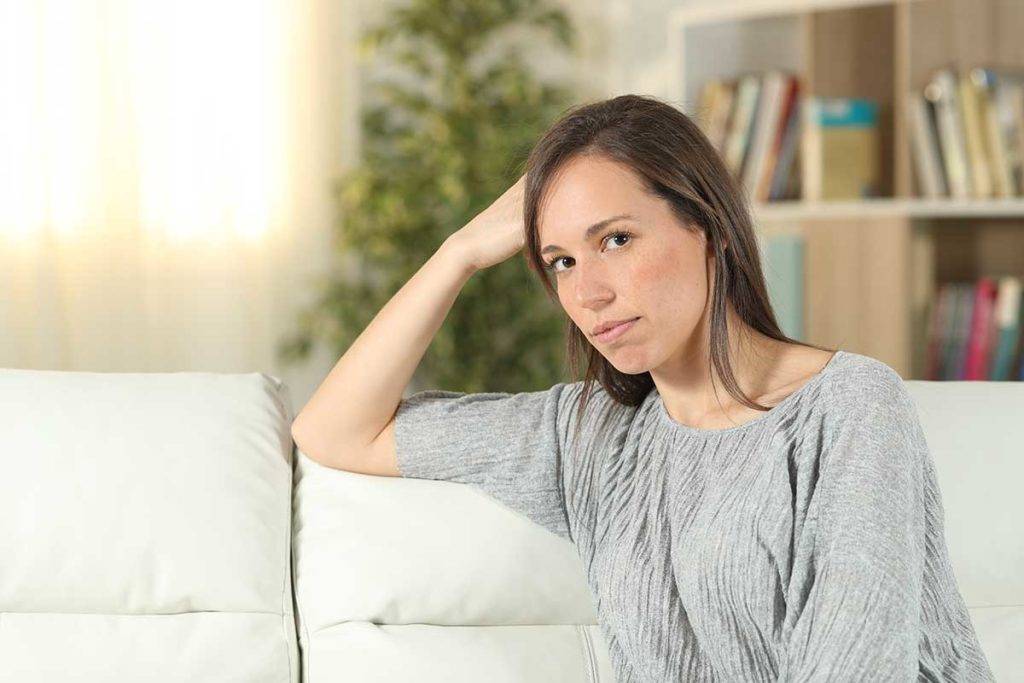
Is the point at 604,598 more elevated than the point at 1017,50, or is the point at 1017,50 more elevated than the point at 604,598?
the point at 1017,50

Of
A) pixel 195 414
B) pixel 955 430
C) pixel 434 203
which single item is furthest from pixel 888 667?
pixel 434 203

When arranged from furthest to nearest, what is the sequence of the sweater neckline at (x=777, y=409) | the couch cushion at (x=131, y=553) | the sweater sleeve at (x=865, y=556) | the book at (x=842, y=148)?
the book at (x=842, y=148), the couch cushion at (x=131, y=553), the sweater neckline at (x=777, y=409), the sweater sleeve at (x=865, y=556)

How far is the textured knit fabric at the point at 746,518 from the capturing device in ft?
3.71

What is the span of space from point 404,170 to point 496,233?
226 cm

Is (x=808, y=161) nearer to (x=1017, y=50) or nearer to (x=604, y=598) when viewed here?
(x=1017, y=50)

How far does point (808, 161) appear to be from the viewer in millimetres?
3529

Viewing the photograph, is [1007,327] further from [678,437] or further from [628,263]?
[628,263]

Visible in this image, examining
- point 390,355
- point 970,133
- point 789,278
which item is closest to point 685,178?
point 390,355

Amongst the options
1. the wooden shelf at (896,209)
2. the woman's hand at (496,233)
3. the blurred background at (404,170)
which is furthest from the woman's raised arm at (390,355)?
the wooden shelf at (896,209)

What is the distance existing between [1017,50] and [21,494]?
2.83m

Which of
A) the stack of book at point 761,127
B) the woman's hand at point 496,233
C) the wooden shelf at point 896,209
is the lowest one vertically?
the wooden shelf at point 896,209

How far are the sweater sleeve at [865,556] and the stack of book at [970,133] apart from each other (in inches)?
89.7

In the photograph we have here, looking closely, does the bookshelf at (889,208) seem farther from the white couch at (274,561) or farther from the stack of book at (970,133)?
the white couch at (274,561)

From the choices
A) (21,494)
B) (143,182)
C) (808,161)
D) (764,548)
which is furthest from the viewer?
(808,161)
